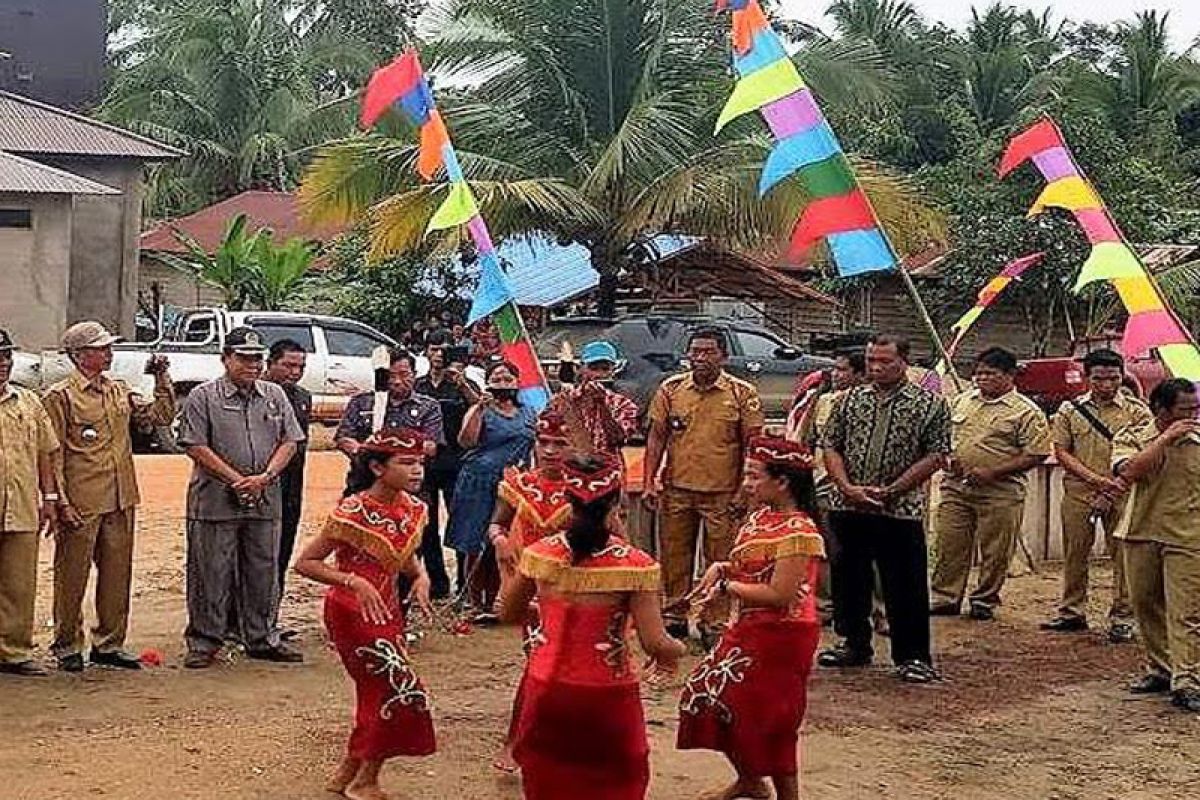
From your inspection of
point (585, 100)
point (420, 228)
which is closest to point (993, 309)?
point (585, 100)

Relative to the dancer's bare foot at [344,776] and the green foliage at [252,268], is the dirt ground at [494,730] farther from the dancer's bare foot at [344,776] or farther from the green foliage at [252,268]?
the green foliage at [252,268]

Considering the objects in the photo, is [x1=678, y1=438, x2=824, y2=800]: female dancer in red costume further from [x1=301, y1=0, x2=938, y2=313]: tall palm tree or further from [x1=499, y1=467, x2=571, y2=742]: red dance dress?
[x1=301, y1=0, x2=938, y2=313]: tall palm tree

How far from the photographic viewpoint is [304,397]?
8.77 metres

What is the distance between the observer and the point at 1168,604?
7.81 metres

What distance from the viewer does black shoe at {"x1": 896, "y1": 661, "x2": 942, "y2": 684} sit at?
826 cm

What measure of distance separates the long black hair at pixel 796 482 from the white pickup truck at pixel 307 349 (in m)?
11.8

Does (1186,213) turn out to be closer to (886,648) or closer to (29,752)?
(886,648)

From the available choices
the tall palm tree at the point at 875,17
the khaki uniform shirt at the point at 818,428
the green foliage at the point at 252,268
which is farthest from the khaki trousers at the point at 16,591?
the tall palm tree at the point at 875,17

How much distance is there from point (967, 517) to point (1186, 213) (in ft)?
55.5

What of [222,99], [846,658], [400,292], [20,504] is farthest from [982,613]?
[222,99]

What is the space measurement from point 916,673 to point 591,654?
13.4 feet

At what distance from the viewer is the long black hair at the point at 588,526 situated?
455 centimetres

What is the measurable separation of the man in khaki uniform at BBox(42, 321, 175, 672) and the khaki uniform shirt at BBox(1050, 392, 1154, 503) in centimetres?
514

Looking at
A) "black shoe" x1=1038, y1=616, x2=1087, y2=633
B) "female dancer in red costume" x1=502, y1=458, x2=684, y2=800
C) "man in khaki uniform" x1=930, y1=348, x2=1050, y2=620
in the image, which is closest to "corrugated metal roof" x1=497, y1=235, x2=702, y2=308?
"man in khaki uniform" x1=930, y1=348, x2=1050, y2=620
